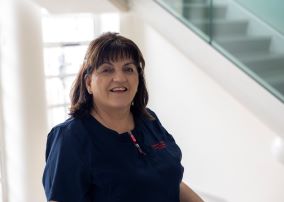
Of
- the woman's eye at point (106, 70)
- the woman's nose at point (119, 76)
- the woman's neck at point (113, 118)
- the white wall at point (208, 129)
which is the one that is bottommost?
the white wall at point (208, 129)

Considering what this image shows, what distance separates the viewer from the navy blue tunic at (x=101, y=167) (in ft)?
4.11

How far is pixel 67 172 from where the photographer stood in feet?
4.09

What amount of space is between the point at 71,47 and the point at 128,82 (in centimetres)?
340

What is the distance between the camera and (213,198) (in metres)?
3.51

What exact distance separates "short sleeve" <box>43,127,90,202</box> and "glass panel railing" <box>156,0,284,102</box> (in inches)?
64.5

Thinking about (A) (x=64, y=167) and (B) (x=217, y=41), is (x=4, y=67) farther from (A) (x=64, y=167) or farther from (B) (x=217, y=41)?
(A) (x=64, y=167)

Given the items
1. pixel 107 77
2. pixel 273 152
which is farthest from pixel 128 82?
pixel 273 152

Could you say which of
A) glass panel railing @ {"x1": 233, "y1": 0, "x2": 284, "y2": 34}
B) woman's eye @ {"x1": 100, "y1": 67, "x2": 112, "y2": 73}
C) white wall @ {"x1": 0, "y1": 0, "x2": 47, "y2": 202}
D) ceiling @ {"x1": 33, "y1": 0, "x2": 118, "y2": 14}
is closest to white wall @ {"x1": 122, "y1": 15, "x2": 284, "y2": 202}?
ceiling @ {"x1": 33, "y1": 0, "x2": 118, "y2": 14}

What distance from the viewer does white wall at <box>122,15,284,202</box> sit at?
3.12m

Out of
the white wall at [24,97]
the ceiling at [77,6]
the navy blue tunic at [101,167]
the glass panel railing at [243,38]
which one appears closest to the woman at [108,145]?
the navy blue tunic at [101,167]

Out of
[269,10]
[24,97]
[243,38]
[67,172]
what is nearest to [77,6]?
[24,97]

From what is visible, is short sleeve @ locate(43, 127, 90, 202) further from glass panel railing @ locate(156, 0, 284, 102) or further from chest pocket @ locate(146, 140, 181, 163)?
glass panel railing @ locate(156, 0, 284, 102)

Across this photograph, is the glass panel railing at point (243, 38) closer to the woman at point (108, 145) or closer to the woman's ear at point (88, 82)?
the woman at point (108, 145)

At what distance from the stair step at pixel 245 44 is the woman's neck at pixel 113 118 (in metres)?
1.54
